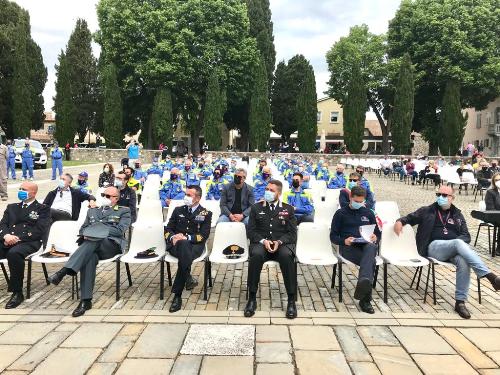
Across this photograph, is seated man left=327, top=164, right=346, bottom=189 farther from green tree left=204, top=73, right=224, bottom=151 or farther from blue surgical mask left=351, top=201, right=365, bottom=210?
green tree left=204, top=73, right=224, bottom=151

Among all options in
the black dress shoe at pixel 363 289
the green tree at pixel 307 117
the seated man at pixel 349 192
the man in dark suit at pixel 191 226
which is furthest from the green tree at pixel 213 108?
the black dress shoe at pixel 363 289

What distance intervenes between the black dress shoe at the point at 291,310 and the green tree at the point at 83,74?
4876cm

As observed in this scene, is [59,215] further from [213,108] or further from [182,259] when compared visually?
[213,108]

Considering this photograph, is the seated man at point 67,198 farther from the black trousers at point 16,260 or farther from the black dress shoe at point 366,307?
the black dress shoe at point 366,307

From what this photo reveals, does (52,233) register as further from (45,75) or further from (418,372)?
(45,75)

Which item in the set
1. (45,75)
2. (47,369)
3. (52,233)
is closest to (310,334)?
(47,369)

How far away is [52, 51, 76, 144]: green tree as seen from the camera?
4009 centimetres

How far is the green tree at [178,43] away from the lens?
121 feet

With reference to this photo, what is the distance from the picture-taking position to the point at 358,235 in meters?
5.83

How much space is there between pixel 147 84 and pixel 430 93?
25.7 m

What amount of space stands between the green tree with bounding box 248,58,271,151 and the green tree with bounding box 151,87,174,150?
722 centimetres

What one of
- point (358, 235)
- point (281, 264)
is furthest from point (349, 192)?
point (281, 264)

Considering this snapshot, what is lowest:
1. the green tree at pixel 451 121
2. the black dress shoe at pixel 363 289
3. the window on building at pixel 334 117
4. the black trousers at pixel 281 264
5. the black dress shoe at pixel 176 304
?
the black dress shoe at pixel 176 304

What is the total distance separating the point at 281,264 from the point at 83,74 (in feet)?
164
